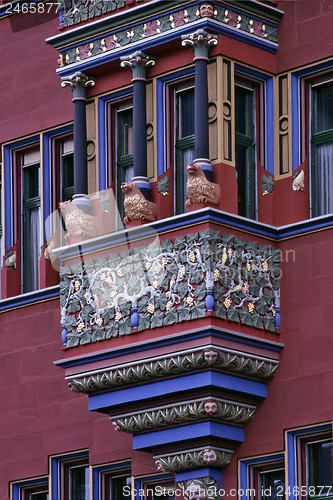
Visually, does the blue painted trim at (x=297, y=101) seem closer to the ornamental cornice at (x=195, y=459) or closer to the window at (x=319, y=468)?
the window at (x=319, y=468)

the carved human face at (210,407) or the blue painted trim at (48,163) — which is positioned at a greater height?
the blue painted trim at (48,163)

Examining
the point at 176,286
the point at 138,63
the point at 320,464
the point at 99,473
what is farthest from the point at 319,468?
the point at 138,63

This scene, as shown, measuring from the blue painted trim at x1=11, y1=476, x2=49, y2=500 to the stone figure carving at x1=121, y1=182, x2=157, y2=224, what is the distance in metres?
4.15

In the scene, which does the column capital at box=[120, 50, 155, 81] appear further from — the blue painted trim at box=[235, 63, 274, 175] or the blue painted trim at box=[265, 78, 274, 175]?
the blue painted trim at box=[265, 78, 274, 175]

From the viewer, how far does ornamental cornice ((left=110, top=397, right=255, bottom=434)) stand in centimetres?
2653

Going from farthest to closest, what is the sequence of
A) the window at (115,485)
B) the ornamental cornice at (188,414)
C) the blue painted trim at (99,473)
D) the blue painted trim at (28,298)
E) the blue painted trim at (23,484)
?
1. the blue painted trim at (28,298)
2. the blue painted trim at (23,484)
3. the window at (115,485)
4. the blue painted trim at (99,473)
5. the ornamental cornice at (188,414)

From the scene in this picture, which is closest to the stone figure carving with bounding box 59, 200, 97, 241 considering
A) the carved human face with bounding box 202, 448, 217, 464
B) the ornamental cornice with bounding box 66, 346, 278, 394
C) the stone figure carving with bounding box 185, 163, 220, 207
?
the stone figure carving with bounding box 185, 163, 220, 207

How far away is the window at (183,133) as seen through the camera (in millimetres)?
28062

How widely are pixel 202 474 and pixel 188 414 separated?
0.83 meters

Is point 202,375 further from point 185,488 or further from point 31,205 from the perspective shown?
point 31,205

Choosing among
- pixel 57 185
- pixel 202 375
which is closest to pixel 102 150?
pixel 57 185

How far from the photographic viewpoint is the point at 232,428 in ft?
88.4

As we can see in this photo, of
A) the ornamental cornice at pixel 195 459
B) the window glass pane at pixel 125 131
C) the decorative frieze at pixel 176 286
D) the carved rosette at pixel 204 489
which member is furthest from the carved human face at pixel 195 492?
the window glass pane at pixel 125 131

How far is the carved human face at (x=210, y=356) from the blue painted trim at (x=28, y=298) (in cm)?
383
